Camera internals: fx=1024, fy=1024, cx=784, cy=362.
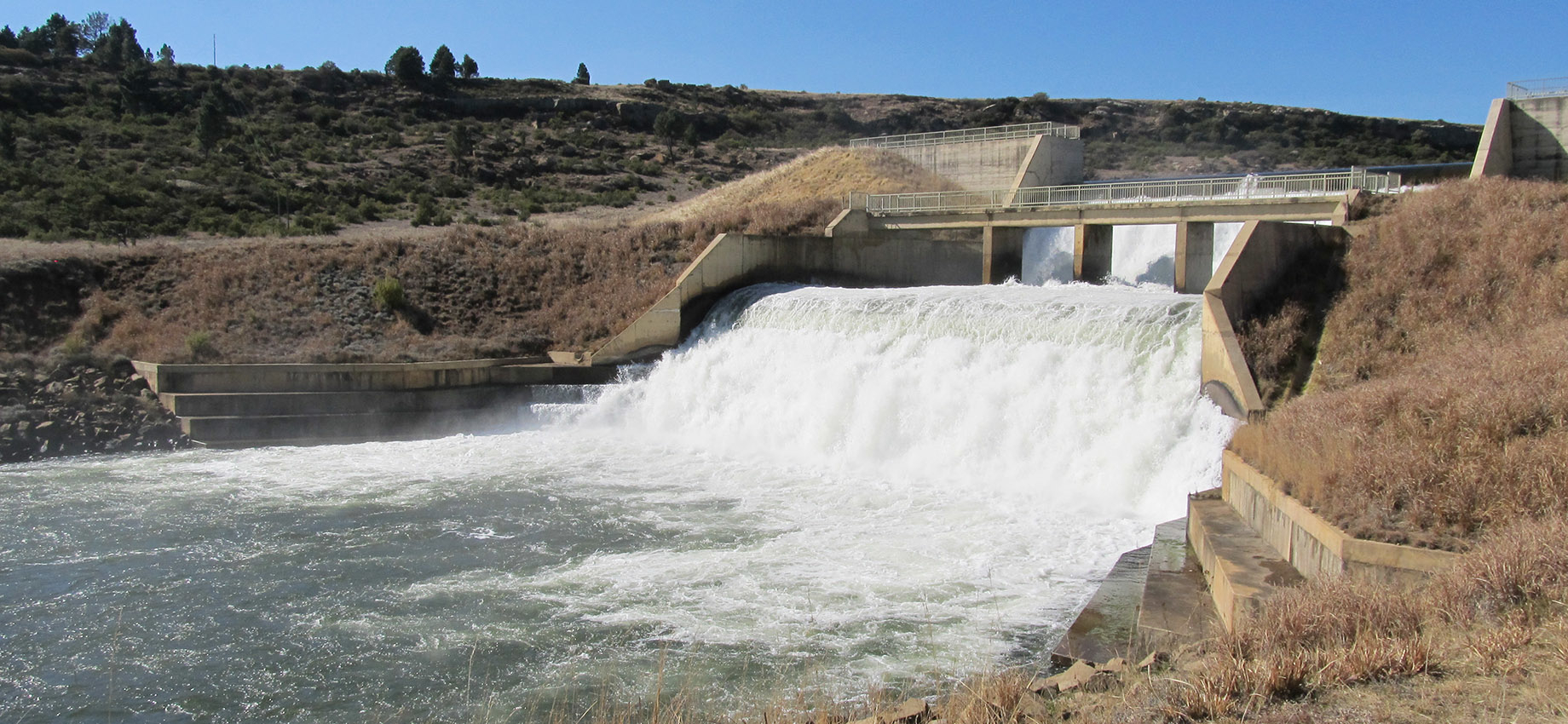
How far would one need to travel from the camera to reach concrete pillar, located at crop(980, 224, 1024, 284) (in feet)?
75.9

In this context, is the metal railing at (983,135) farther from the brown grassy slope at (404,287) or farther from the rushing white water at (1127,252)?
the brown grassy slope at (404,287)

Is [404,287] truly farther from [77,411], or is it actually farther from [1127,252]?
[1127,252]

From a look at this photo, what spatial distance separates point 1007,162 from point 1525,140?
40.7 ft

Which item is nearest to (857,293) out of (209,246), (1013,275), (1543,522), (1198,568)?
(1013,275)

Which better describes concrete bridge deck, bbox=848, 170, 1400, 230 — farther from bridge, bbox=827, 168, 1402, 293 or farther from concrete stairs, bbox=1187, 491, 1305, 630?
concrete stairs, bbox=1187, 491, 1305, 630

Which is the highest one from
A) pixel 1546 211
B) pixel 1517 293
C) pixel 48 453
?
pixel 1546 211

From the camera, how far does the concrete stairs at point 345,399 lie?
16.9m

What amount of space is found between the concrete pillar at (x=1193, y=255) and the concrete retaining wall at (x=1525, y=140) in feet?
15.5

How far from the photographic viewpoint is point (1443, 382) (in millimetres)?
7516

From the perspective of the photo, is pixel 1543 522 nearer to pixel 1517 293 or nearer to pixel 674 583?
pixel 674 583

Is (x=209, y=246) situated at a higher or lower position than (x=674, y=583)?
higher

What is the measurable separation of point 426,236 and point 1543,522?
23.8 metres

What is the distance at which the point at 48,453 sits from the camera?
1577 cm

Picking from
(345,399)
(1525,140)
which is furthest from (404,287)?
(1525,140)
